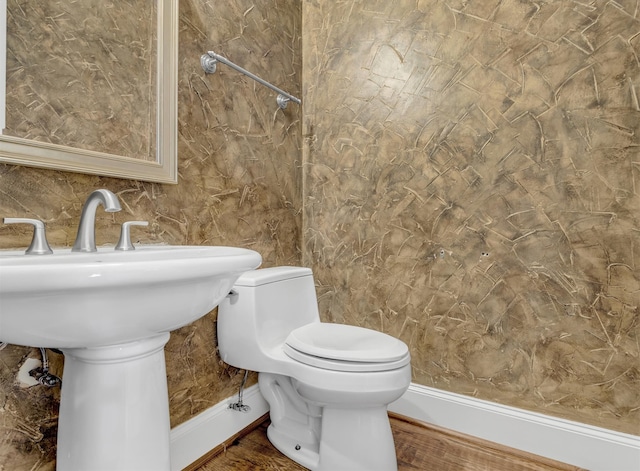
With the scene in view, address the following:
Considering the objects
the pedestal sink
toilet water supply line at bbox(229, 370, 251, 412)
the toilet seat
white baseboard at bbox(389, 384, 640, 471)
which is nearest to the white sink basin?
the pedestal sink

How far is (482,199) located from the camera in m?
1.43

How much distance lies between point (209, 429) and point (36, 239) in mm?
907

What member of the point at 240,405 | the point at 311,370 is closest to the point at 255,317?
the point at 311,370

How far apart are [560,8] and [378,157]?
0.83m

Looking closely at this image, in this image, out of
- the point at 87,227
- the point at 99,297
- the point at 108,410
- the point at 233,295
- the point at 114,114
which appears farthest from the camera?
the point at 233,295

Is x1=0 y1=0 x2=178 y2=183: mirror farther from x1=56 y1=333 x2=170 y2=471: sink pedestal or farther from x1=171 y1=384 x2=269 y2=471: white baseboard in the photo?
x1=171 y1=384 x2=269 y2=471: white baseboard

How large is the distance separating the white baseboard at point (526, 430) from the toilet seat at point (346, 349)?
484 millimetres

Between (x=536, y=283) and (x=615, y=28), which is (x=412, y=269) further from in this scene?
(x=615, y=28)

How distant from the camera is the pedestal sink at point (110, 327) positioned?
529 millimetres

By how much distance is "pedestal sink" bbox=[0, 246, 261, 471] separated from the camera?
53 cm

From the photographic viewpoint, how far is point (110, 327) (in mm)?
605

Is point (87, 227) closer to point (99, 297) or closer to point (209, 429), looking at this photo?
point (99, 297)

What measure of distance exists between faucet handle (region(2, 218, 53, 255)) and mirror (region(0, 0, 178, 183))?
0.15 metres

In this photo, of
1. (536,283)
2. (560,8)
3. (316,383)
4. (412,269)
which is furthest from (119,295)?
(560,8)
